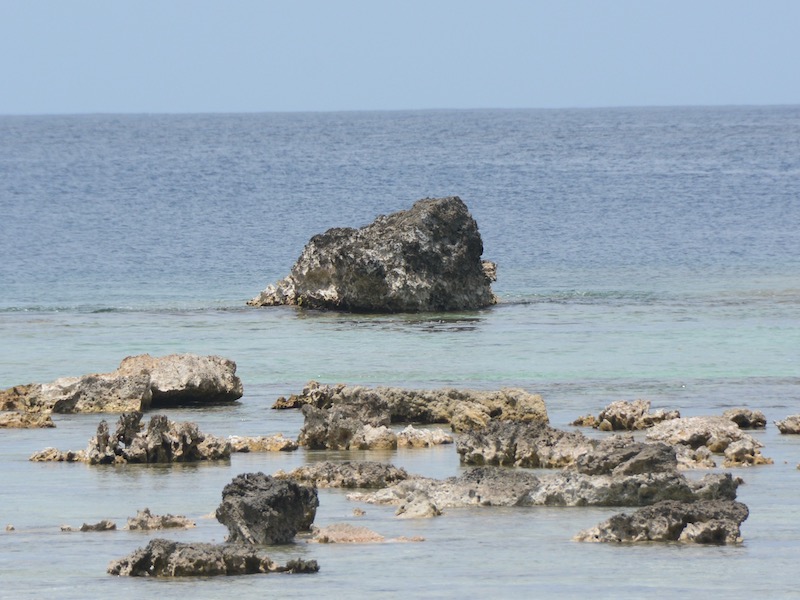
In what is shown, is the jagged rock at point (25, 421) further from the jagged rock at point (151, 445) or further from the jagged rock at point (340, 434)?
the jagged rock at point (340, 434)

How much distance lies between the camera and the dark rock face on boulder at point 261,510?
11711 mm

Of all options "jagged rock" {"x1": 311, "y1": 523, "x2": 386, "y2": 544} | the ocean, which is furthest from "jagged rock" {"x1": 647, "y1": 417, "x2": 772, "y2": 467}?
"jagged rock" {"x1": 311, "y1": 523, "x2": 386, "y2": 544}

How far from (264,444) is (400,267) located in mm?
15302

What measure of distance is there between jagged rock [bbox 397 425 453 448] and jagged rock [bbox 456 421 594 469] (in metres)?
1.20

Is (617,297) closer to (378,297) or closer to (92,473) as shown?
(378,297)

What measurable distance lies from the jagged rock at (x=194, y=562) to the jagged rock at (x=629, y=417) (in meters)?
7.29

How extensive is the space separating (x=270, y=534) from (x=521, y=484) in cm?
246

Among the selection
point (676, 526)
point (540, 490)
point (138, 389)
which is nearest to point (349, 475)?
point (540, 490)

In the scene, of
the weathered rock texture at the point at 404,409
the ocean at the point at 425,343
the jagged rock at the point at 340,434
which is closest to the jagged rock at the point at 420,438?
the jagged rock at the point at 340,434

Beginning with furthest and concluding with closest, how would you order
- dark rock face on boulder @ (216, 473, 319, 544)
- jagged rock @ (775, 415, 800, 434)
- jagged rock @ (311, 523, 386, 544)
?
jagged rock @ (775, 415, 800, 434)
jagged rock @ (311, 523, 386, 544)
dark rock face on boulder @ (216, 473, 319, 544)

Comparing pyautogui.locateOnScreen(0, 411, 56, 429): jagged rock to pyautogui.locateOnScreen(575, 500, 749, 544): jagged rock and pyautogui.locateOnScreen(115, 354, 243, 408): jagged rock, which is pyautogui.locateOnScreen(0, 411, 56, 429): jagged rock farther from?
pyautogui.locateOnScreen(575, 500, 749, 544): jagged rock

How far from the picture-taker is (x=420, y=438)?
16922 millimetres

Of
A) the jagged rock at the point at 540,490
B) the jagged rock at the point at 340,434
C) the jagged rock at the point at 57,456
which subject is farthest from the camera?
the jagged rock at the point at 340,434

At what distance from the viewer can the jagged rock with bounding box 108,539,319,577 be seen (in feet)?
35.3
